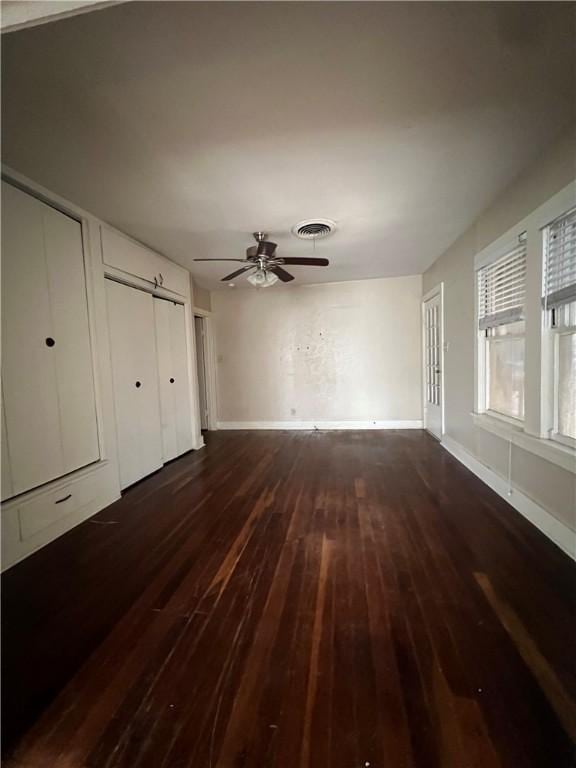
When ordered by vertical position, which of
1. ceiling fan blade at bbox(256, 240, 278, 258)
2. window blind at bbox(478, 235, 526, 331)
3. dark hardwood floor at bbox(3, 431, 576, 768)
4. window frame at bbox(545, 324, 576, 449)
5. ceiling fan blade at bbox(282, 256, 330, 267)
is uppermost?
ceiling fan blade at bbox(256, 240, 278, 258)

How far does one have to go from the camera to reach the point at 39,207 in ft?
7.30

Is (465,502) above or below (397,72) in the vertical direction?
below

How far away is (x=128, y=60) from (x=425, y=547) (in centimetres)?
297

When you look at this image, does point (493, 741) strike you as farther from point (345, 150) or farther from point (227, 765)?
point (345, 150)

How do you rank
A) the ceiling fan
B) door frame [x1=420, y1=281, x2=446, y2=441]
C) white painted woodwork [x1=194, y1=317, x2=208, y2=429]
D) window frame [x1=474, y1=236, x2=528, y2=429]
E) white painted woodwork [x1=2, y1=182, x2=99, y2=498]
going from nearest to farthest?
white painted woodwork [x1=2, y1=182, x2=99, y2=498] < window frame [x1=474, y1=236, x2=528, y2=429] < the ceiling fan < door frame [x1=420, y1=281, x2=446, y2=441] < white painted woodwork [x1=194, y1=317, x2=208, y2=429]

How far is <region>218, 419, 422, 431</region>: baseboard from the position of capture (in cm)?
523

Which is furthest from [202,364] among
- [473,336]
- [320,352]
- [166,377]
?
[473,336]

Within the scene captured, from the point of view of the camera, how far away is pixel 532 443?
2.17 metres

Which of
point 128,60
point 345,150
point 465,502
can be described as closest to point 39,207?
point 128,60

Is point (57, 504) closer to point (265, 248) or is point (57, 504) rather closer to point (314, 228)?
point (265, 248)

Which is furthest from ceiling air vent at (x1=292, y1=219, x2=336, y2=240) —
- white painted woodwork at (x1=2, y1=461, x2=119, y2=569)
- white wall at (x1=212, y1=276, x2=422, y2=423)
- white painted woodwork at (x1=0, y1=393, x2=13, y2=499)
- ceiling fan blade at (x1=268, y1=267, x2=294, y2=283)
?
white painted woodwork at (x1=2, y1=461, x2=119, y2=569)

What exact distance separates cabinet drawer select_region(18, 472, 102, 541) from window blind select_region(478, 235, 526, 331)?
3.74 meters

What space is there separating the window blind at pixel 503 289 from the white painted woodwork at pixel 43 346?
3.55 m

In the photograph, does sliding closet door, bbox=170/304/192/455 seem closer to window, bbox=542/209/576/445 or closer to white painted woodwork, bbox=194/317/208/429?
white painted woodwork, bbox=194/317/208/429
